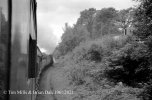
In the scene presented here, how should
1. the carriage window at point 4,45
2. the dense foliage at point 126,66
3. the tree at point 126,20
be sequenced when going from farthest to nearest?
the tree at point 126,20 < the dense foliage at point 126,66 < the carriage window at point 4,45

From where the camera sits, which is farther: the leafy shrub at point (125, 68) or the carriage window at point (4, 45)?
the leafy shrub at point (125, 68)

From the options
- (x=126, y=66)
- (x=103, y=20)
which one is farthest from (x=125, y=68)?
(x=103, y=20)

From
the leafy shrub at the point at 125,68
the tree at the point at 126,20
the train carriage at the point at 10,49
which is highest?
the tree at the point at 126,20

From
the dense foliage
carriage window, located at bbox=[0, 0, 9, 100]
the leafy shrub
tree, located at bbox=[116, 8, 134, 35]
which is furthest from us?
the leafy shrub

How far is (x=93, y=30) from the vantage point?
145 feet

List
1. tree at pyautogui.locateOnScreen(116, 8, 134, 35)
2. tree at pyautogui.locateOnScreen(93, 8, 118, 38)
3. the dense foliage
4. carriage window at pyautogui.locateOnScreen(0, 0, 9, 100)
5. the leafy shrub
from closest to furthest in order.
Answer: carriage window at pyautogui.locateOnScreen(0, 0, 9, 100)
the dense foliage
tree at pyautogui.locateOnScreen(116, 8, 134, 35)
the leafy shrub
tree at pyautogui.locateOnScreen(93, 8, 118, 38)

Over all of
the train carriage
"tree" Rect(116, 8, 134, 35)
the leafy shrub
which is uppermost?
"tree" Rect(116, 8, 134, 35)

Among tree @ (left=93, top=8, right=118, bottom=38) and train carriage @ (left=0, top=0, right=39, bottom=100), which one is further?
tree @ (left=93, top=8, right=118, bottom=38)

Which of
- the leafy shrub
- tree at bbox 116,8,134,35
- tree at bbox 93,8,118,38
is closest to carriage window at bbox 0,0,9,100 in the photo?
tree at bbox 116,8,134,35

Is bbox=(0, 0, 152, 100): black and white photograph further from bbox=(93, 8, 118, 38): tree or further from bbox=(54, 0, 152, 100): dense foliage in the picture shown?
bbox=(93, 8, 118, 38): tree

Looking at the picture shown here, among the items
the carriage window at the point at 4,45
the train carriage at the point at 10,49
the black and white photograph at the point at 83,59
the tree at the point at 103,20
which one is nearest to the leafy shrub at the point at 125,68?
the black and white photograph at the point at 83,59

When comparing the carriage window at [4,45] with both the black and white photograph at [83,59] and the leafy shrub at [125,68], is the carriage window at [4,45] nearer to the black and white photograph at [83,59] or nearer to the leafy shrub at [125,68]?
the black and white photograph at [83,59]

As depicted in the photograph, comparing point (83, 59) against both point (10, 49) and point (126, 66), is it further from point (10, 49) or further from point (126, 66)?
point (10, 49)

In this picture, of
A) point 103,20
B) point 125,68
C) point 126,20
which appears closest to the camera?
point 125,68
